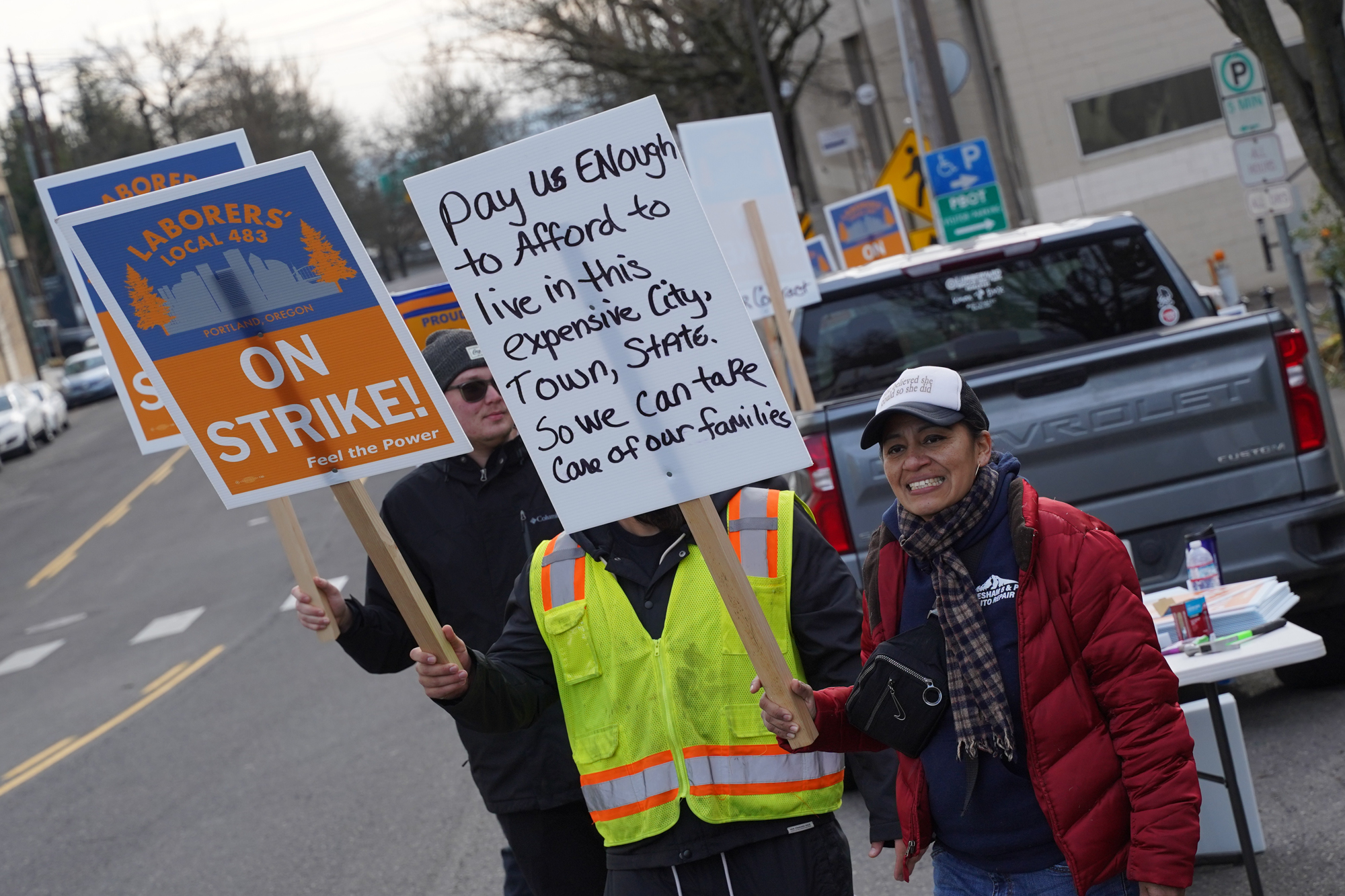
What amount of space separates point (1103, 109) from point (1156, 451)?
20.2m

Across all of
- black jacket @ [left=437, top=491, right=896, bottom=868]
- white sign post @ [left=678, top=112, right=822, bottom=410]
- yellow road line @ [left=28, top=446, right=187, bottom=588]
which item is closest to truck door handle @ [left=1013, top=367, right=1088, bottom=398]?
white sign post @ [left=678, top=112, right=822, bottom=410]

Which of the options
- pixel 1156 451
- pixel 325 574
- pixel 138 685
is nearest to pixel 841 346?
pixel 1156 451

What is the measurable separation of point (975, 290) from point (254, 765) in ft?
17.9

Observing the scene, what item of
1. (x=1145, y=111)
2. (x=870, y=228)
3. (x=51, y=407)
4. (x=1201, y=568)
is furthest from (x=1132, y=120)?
(x=51, y=407)

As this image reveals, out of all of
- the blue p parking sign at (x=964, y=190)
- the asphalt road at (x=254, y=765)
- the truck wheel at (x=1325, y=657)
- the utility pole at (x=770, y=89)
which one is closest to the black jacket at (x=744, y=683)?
the asphalt road at (x=254, y=765)

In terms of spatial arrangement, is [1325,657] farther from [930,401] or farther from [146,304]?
[146,304]

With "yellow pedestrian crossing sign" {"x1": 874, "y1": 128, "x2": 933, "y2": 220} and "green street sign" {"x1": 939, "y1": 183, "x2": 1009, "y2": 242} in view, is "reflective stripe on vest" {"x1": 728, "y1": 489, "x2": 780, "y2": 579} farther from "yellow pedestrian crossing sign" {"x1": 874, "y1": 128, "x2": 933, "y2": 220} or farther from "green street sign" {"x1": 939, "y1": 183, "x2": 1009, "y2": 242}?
"yellow pedestrian crossing sign" {"x1": 874, "y1": 128, "x2": 933, "y2": 220}

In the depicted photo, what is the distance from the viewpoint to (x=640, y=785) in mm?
3473

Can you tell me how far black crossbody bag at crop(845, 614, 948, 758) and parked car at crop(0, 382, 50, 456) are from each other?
35427 mm

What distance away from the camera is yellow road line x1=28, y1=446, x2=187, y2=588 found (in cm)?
2172

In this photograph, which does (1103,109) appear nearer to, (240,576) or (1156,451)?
(240,576)

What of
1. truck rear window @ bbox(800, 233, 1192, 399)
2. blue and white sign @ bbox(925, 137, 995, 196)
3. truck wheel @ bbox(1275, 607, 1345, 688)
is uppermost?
blue and white sign @ bbox(925, 137, 995, 196)

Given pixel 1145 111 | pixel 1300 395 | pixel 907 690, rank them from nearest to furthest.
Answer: pixel 907 690, pixel 1300 395, pixel 1145 111

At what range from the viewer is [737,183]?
8.37 m
